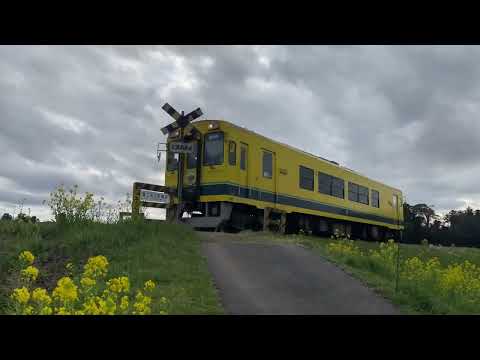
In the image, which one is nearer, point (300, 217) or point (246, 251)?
point (246, 251)

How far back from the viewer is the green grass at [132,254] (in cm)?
602

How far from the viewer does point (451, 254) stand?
18484 mm

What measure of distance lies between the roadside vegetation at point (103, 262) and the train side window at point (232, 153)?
3937 millimetres

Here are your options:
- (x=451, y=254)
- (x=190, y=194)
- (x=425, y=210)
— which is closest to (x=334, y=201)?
(x=451, y=254)

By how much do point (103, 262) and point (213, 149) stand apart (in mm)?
9307

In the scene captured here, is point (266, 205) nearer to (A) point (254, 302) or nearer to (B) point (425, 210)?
(A) point (254, 302)

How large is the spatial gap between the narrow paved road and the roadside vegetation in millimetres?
278

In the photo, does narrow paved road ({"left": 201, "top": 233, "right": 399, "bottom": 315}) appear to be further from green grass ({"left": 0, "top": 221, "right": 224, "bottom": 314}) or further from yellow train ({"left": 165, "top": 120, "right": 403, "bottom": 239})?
yellow train ({"left": 165, "top": 120, "right": 403, "bottom": 239})

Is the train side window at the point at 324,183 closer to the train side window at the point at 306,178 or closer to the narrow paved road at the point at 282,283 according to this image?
the train side window at the point at 306,178

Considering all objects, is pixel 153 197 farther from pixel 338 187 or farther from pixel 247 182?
pixel 338 187

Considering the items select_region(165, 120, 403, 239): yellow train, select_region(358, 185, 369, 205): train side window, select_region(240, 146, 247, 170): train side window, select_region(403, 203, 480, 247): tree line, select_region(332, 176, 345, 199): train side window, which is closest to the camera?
select_region(165, 120, 403, 239): yellow train

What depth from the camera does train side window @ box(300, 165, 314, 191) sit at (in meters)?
16.5

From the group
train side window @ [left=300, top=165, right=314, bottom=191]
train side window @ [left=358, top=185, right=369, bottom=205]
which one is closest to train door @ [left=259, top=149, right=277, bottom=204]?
train side window @ [left=300, top=165, right=314, bottom=191]
